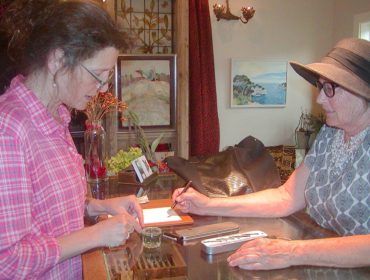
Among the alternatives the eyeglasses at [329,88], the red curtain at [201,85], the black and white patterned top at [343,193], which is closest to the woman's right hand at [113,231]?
the black and white patterned top at [343,193]

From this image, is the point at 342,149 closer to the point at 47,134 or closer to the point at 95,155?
the point at 47,134

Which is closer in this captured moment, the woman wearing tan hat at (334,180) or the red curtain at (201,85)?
the woman wearing tan hat at (334,180)

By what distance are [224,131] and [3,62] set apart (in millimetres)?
3064

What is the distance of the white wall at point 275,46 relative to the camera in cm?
406

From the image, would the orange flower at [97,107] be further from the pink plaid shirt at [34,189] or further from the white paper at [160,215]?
the pink plaid shirt at [34,189]

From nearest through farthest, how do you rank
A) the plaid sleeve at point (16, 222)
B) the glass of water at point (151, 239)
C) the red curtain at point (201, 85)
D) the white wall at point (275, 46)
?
1. the plaid sleeve at point (16, 222)
2. the glass of water at point (151, 239)
3. the red curtain at point (201, 85)
4. the white wall at point (275, 46)

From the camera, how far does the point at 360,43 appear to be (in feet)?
4.57

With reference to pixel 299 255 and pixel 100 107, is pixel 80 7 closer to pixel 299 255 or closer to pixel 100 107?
pixel 299 255

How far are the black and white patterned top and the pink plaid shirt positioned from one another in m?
0.84

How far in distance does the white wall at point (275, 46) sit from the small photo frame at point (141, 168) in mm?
2159

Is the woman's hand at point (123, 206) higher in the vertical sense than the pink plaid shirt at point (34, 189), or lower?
lower

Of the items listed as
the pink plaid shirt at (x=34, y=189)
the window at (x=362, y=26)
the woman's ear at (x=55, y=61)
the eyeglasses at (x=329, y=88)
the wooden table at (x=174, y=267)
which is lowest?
the wooden table at (x=174, y=267)

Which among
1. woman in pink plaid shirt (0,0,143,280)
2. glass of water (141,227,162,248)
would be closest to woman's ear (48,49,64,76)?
woman in pink plaid shirt (0,0,143,280)

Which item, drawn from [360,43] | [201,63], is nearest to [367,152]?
[360,43]
